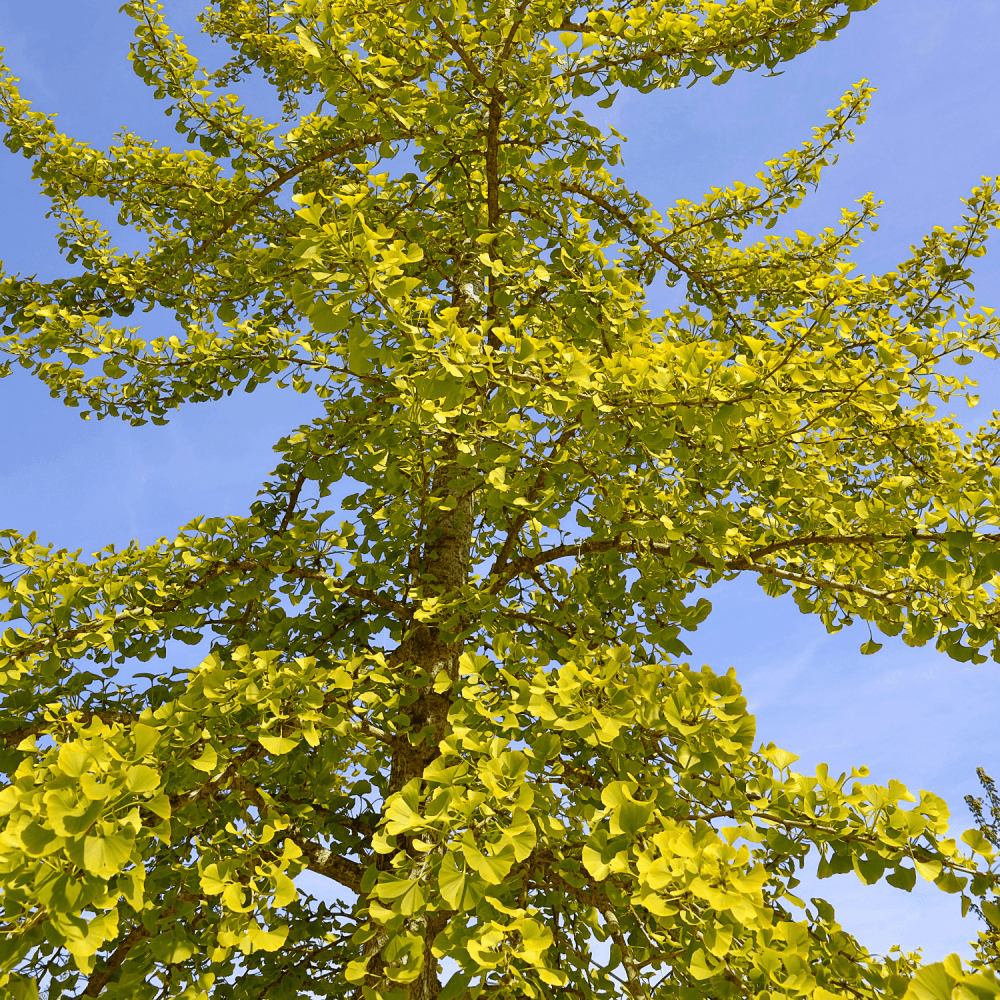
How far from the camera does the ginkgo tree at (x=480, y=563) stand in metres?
1.97

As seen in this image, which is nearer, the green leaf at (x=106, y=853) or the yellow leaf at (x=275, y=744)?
the green leaf at (x=106, y=853)

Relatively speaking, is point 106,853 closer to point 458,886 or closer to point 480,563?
point 458,886

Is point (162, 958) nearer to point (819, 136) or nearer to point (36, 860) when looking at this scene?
point (36, 860)

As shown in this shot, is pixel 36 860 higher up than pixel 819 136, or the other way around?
pixel 819 136

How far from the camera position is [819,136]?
4.96m

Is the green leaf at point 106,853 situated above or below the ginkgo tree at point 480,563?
below

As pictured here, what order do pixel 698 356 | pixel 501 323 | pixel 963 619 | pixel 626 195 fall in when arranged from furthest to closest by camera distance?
pixel 626 195, pixel 501 323, pixel 963 619, pixel 698 356

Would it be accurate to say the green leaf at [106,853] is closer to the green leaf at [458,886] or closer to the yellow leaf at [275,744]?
the yellow leaf at [275,744]

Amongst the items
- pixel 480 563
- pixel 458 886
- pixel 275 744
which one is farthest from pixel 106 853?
pixel 480 563

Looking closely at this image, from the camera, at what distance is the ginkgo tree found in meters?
1.97

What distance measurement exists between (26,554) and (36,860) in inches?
68.8

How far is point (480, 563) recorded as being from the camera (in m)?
5.23

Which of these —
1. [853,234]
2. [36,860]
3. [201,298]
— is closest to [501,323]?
[201,298]

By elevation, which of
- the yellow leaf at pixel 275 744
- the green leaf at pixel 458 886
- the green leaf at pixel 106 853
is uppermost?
the yellow leaf at pixel 275 744
